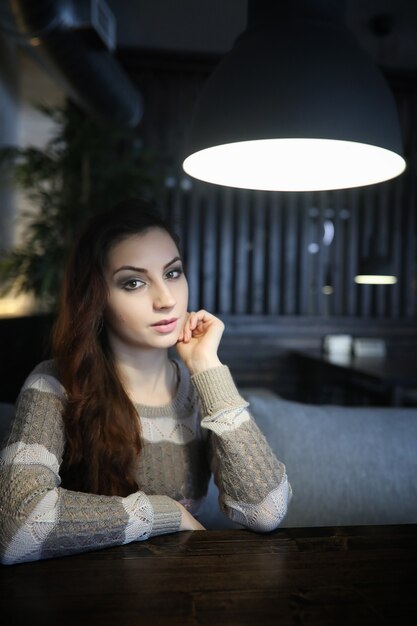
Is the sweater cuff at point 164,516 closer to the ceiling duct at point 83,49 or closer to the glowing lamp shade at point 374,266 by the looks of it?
the ceiling duct at point 83,49

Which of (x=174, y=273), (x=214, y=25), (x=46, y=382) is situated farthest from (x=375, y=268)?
(x=46, y=382)

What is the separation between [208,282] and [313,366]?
3.73 ft

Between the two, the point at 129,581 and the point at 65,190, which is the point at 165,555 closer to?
the point at 129,581

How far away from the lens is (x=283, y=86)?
0.93 metres

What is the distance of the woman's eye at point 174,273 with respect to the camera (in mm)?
1463

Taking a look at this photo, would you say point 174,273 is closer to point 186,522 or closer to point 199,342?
point 199,342

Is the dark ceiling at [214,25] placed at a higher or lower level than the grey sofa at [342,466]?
higher

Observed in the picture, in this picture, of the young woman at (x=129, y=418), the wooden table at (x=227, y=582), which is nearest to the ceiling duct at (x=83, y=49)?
the young woman at (x=129, y=418)

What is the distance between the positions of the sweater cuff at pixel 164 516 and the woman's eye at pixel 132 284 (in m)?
0.50

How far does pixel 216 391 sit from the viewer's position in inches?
51.6

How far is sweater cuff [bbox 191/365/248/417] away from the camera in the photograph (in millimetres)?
1287

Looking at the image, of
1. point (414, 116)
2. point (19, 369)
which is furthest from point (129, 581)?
point (414, 116)

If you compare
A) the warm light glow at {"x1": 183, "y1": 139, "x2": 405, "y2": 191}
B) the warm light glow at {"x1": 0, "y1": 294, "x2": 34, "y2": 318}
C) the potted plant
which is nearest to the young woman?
the warm light glow at {"x1": 183, "y1": 139, "x2": 405, "y2": 191}

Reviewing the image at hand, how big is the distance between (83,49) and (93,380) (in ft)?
9.27
